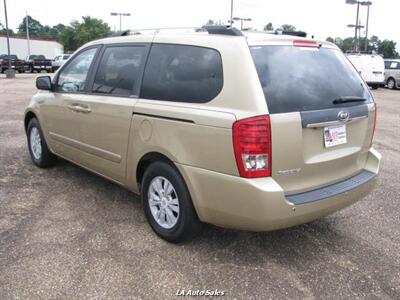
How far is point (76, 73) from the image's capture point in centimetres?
500

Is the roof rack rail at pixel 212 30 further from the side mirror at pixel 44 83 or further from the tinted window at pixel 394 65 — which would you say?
the tinted window at pixel 394 65

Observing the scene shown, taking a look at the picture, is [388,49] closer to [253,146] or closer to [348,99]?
[348,99]

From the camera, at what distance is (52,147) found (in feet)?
18.1

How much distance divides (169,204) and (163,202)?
8 cm

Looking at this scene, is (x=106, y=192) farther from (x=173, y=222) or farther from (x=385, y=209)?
(x=385, y=209)

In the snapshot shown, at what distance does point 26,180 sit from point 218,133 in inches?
129

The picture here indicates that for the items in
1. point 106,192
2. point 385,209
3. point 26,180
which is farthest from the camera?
point 26,180

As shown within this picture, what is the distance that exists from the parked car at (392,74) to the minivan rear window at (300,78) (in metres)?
24.8

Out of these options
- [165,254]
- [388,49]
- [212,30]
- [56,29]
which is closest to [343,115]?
[212,30]

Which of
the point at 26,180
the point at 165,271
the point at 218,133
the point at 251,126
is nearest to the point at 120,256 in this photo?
the point at 165,271

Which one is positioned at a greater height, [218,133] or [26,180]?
[218,133]

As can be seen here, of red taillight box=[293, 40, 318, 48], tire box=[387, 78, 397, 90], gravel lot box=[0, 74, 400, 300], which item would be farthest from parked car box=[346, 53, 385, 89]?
red taillight box=[293, 40, 318, 48]

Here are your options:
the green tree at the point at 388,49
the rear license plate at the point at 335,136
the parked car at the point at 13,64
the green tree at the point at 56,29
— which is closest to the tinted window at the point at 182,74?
the rear license plate at the point at 335,136

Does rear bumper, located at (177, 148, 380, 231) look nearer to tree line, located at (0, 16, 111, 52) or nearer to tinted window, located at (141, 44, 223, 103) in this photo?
tinted window, located at (141, 44, 223, 103)
